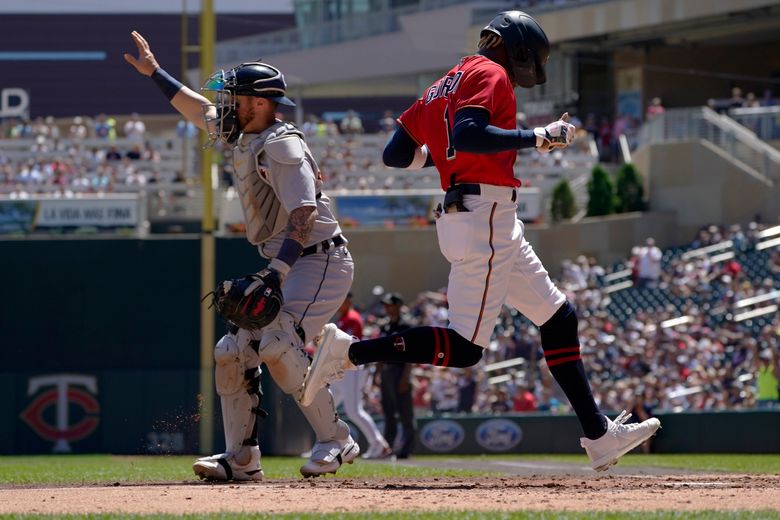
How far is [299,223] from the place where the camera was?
6.90m

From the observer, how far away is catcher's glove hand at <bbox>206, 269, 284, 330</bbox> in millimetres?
6707

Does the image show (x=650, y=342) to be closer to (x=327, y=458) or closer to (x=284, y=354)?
(x=327, y=458)

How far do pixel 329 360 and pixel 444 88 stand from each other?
1404 mm

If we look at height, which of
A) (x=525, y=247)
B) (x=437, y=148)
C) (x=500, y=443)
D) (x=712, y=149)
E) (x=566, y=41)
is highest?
(x=566, y=41)

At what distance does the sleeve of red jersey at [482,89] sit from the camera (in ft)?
21.7

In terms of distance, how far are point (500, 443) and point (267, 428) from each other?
3195 millimetres

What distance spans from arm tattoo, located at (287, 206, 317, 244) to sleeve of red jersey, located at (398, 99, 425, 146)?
0.69 meters

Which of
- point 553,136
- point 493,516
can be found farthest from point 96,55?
point 493,516

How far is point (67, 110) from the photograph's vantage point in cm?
5338

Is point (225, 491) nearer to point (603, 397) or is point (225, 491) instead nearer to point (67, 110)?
point (603, 397)

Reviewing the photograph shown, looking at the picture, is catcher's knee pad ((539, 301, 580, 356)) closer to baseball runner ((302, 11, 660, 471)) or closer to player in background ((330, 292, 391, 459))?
baseball runner ((302, 11, 660, 471))

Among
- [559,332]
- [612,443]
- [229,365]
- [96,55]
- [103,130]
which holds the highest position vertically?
[96,55]

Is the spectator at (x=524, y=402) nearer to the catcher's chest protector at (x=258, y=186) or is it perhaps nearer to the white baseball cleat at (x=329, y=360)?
the catcher's chest protector at (x=258, y=186)

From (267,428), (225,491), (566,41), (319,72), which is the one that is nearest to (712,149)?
(566,41)
